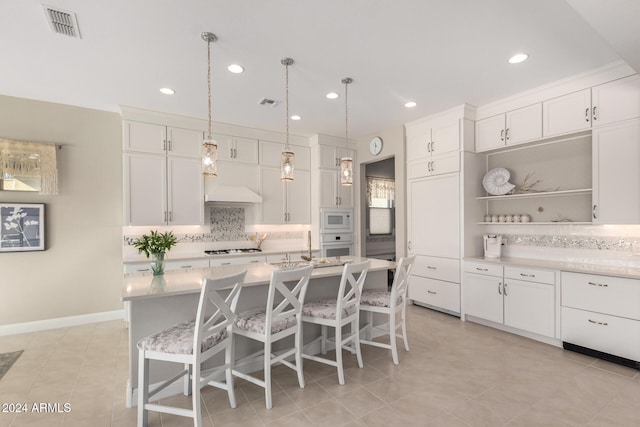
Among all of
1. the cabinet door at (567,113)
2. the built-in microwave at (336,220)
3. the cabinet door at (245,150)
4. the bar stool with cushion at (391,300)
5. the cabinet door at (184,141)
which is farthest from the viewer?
the built-in microwave at (336,220)

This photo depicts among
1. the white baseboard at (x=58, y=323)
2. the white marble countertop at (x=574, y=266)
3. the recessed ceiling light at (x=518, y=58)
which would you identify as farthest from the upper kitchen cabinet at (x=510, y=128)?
the white baseboard at (x=58, y=323)

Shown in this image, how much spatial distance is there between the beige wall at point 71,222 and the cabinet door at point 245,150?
1.57m

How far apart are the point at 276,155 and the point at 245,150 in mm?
541

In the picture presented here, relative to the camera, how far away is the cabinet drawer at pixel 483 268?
3823 millimetres

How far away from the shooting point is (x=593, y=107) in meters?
3.27

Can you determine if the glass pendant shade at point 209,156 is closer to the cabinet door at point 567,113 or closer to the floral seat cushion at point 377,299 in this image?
the floral seat cushion at point 377,299

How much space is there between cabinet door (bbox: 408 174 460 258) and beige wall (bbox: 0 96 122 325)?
13.8ft

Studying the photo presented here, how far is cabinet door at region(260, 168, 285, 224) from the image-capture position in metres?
5.28

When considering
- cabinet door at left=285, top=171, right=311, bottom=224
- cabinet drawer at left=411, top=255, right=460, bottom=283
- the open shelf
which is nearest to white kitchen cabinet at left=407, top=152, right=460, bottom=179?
the open shelf

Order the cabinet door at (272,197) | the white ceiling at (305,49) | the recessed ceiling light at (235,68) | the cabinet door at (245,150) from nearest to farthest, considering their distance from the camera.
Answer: the white ceiling at (305,49)
the recessed ceiling light at (235,68)
the cabinet door at (245,150)
the cabinet door at (272,197)

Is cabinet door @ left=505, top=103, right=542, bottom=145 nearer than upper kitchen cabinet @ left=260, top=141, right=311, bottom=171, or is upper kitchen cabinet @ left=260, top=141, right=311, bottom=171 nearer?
cabinet door @ left=505, top=103, right=542, bottom=145

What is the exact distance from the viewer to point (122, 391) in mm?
2533

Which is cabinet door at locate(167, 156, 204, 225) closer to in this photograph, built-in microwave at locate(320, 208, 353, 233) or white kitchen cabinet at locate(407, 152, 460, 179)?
built-in microwave at locate(320, 208, 353, 233)

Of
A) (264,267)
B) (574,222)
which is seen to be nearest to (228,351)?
(264,267)
